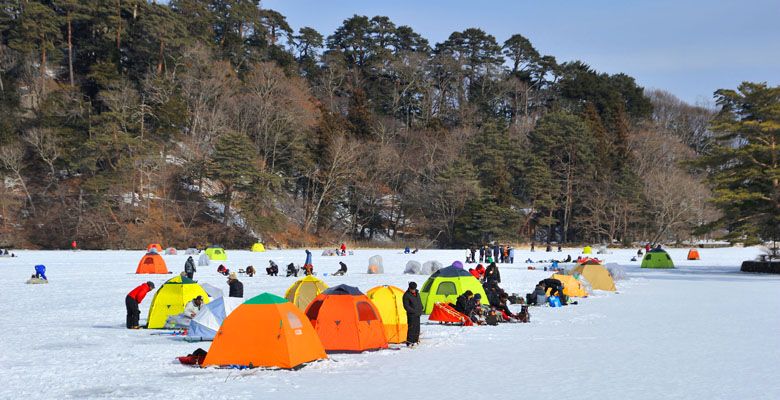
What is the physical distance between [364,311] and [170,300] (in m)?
5.58

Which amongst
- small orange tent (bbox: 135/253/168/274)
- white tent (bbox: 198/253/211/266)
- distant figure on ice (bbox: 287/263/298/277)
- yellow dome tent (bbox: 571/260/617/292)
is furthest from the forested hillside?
yellow dome tent (bbox: 571/260/617/292)

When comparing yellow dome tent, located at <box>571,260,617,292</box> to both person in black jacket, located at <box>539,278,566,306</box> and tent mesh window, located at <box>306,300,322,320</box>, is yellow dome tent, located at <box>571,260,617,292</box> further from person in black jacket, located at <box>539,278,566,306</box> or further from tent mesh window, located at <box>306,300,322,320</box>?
tent mesh window, located at <box>306,300,322,320</box>

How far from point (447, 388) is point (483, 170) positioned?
6164 centimetres

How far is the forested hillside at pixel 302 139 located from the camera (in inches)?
2267

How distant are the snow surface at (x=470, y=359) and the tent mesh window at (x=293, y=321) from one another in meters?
0.69

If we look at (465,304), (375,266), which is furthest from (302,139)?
(465,304)

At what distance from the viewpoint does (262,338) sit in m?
10.5

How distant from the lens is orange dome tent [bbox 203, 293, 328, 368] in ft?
34.4

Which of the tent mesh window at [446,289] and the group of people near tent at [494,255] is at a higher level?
the group of people near tent at [494,255]

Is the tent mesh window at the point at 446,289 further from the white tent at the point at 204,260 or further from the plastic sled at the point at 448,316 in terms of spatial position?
the white tent at the point at 204,260

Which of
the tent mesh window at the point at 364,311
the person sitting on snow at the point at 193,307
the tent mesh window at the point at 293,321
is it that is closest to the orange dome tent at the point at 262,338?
the tent mesh window at the point at 293,321

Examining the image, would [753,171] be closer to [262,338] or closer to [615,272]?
[615,272]

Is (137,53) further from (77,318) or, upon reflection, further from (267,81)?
(77,318)

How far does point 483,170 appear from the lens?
230 ft
